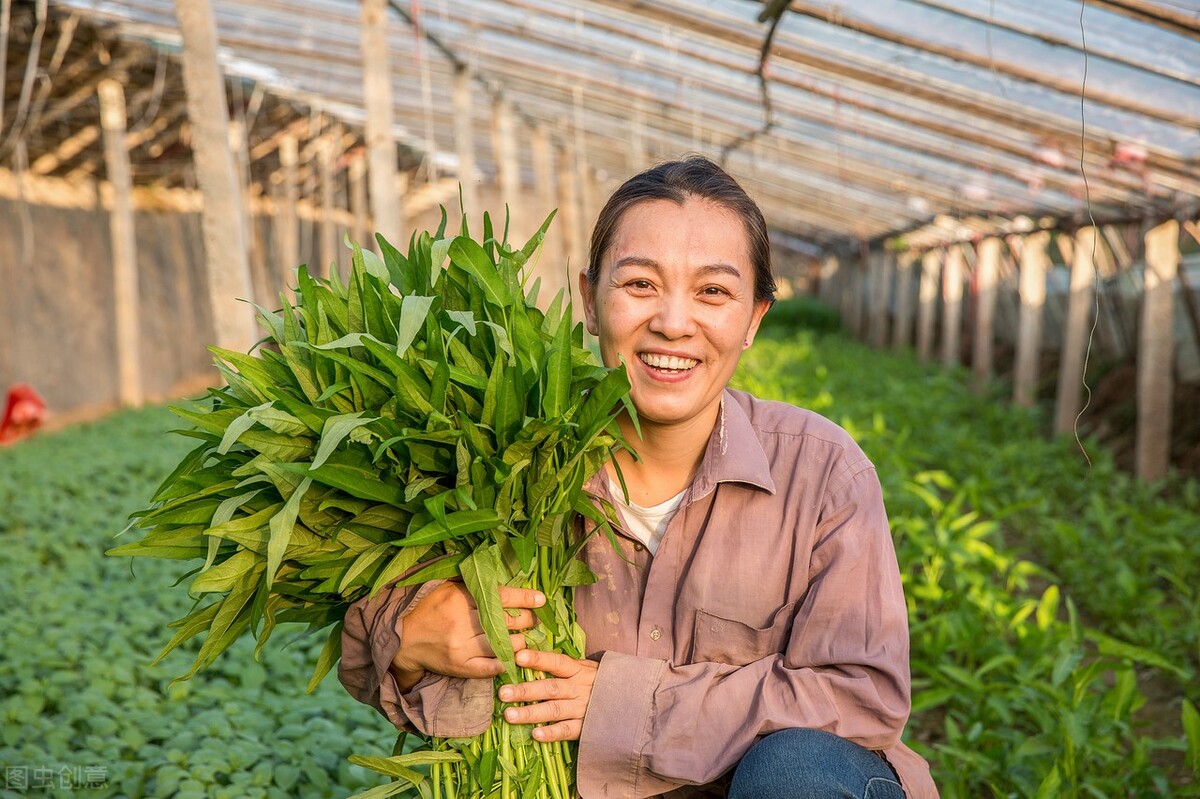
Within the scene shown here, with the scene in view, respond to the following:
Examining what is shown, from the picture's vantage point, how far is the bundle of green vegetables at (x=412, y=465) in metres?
1.67

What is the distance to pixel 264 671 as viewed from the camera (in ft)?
10.9

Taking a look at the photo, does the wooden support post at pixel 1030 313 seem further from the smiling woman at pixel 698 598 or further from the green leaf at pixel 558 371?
the green leaf at pixel 558 371

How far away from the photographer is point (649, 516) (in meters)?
2.02

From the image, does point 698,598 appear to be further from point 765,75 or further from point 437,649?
point 765,75

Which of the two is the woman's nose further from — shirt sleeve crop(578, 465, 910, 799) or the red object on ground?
the red object on ground

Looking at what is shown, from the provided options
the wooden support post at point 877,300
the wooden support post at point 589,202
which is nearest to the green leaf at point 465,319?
the wooden support post at point 589,202

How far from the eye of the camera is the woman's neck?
6.56 ft

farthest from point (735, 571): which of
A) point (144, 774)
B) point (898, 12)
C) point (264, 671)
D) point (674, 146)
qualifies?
point (674, 146)

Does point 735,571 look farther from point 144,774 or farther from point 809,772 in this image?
point 144,774

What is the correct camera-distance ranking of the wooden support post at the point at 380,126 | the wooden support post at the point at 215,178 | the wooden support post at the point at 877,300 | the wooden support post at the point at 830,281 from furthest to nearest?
the wooden support post at the point at 830,281 → the wooden support post at the point at 877,300 → the wooden support post at the point at 380,126 → the wooden support post at the point at 215,178

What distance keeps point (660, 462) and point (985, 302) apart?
1109 cm

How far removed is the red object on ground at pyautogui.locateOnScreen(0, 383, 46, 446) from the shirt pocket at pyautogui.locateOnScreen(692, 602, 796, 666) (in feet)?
28.6

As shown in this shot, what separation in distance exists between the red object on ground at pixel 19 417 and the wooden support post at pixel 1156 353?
28.1 feet

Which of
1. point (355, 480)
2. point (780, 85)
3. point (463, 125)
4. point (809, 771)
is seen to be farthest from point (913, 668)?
point (463, 125)
